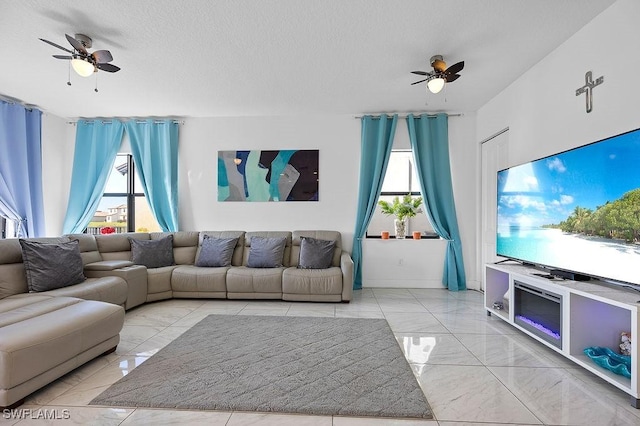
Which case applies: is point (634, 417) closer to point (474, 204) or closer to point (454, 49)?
point (454, 49)

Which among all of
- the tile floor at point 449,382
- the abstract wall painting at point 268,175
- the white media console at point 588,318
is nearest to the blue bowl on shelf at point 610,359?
the white media console at point 588,318

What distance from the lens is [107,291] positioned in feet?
10.0

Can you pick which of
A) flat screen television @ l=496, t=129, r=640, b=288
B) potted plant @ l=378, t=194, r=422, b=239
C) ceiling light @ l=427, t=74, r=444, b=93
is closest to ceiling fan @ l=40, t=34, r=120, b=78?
ceiling light @ l=427, t=74, r=444, b=93

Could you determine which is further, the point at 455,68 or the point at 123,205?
the point at 123,205

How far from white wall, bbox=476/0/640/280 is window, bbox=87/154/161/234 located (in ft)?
18.3

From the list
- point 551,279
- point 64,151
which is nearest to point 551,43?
point 551,279

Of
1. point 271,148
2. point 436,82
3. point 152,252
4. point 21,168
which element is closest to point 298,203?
point 271,148

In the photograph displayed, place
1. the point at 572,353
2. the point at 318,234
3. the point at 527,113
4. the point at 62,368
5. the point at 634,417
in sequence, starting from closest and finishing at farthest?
the point at 634,417 < the point at 62,368 < the point at 572,353 < the point at 527,113 < the point at 318,234

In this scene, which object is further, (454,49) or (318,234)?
(318,234)

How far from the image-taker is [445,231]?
456 centimetres

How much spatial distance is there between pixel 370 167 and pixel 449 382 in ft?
10.7

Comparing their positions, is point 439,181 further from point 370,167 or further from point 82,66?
point 82,66

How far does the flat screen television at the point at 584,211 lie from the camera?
1874mm

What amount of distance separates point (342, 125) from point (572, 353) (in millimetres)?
3882
